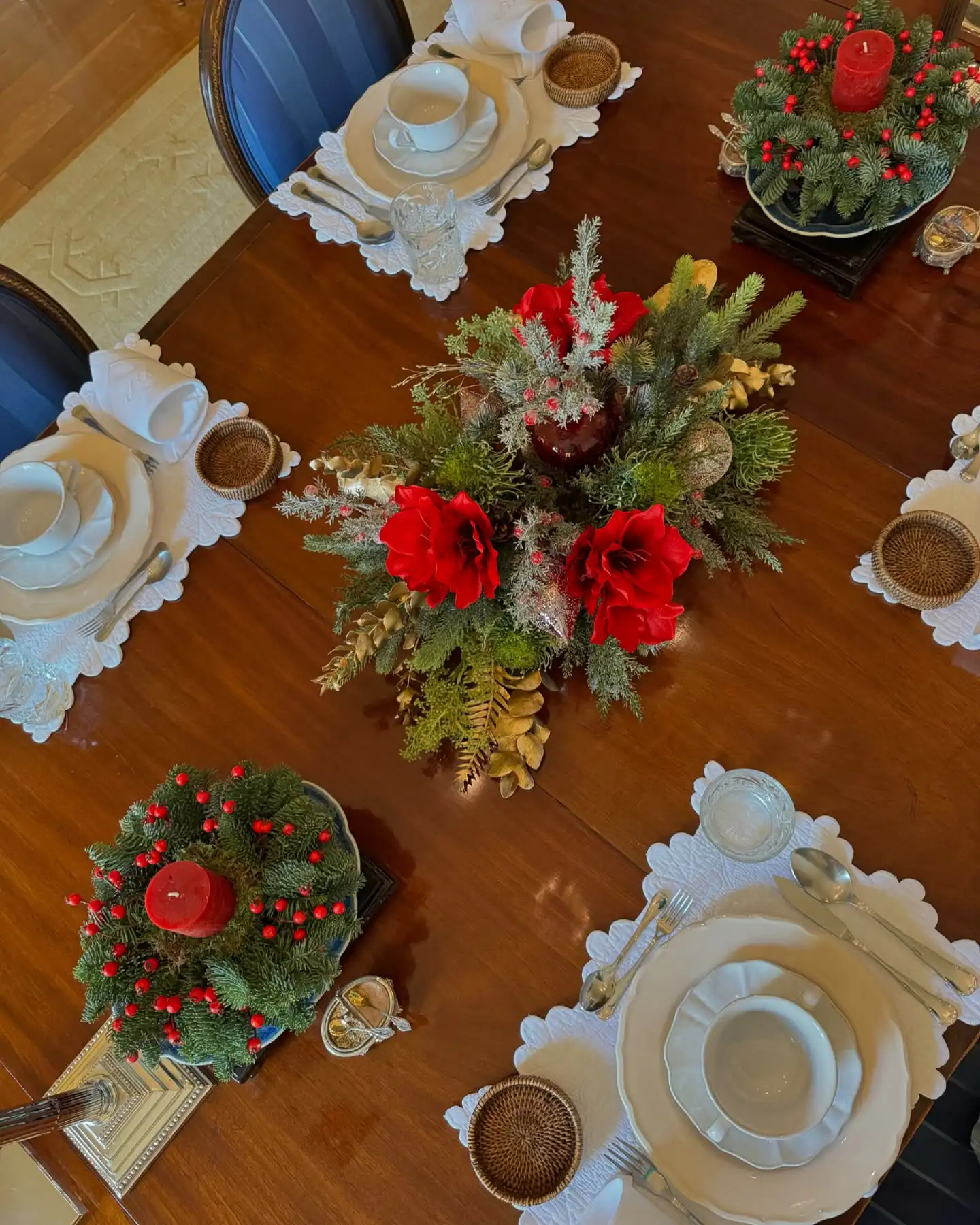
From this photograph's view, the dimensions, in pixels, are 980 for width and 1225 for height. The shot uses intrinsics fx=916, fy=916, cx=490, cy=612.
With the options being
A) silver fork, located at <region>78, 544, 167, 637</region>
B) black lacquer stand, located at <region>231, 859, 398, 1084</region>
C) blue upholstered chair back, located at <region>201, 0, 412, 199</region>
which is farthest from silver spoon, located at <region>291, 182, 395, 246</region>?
black lacquer stand, located at <region>231, 859, 398, 1084</region>

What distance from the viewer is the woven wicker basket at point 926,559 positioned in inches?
34.5

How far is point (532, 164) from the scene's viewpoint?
44.3 inches

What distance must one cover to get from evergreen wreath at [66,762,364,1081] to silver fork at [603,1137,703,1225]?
0.92ft

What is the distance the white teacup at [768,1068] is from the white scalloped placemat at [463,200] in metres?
0.84

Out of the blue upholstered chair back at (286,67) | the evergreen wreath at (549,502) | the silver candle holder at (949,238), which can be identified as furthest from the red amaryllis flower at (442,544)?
the blue upholstered chair back at (286,67)

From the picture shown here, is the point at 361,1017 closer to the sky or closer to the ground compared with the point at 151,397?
closer to the ground

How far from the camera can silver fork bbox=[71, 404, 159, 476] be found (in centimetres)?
107

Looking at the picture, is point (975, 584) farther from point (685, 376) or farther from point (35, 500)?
point (35, 500)

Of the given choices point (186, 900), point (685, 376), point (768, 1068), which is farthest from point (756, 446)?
point (186, 900)

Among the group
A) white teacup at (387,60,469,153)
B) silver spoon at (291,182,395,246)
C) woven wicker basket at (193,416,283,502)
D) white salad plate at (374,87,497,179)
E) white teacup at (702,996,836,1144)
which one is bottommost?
white teacup at (702,996,836,1144)

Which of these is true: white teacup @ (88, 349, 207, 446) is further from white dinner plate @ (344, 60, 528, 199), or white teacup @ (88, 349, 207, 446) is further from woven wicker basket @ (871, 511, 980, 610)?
woven wicker basket @ (871, 511, 980, 610)

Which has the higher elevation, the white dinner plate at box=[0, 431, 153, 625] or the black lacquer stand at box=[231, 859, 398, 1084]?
the white dinner plate at box=[0, 431, 153, 625]

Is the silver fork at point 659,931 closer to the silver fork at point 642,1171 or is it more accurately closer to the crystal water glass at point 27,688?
the silver fork at point 642,1171

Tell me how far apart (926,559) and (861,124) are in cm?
44
